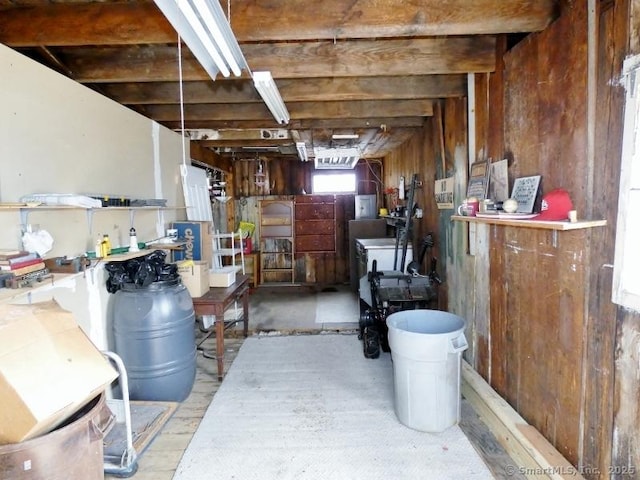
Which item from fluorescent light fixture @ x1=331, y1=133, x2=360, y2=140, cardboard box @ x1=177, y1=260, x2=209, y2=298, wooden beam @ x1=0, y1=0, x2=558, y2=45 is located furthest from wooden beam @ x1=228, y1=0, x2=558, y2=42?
fluorescent light fixture @ x1=331, y1=133, x2=360, y2=140

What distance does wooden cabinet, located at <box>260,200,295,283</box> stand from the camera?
24.1 ft

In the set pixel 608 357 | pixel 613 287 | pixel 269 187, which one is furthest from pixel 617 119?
pixel 269 187

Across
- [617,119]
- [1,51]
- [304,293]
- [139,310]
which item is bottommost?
[304,293]

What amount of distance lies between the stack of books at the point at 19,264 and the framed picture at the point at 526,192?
7.80 ft

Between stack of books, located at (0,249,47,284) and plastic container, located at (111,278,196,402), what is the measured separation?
0.77m

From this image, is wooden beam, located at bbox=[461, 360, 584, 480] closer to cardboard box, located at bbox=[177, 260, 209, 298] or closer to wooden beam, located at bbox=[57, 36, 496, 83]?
wooden beam, located at bbox=[57, 36, 496, 83]

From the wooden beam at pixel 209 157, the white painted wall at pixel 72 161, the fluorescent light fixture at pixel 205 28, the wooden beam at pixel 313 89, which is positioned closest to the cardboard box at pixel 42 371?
the white painted wall at pixel 72 161

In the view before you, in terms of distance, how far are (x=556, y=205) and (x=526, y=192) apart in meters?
0.29

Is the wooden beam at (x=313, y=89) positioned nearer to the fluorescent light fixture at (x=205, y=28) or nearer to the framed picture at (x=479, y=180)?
the framed picture at (x=479, y=180)

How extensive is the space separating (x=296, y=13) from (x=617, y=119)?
1501 mm

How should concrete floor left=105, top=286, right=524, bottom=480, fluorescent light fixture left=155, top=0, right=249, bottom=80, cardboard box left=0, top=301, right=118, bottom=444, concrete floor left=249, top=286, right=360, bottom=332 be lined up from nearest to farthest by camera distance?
cardboard box left=0, top=301, right=118, bottom=444, fluorescent light fixture left=155, top=0, right=249, bottom=80, concrete floor left=105, top=286, right=524, bottom=480, concrete floor left=249, top=286, right=360, bottom=332

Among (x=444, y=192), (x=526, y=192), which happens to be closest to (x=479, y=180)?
(x=526, y=192)

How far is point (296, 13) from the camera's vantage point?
1895 mm

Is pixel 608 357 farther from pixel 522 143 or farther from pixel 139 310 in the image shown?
pixel 139 310
